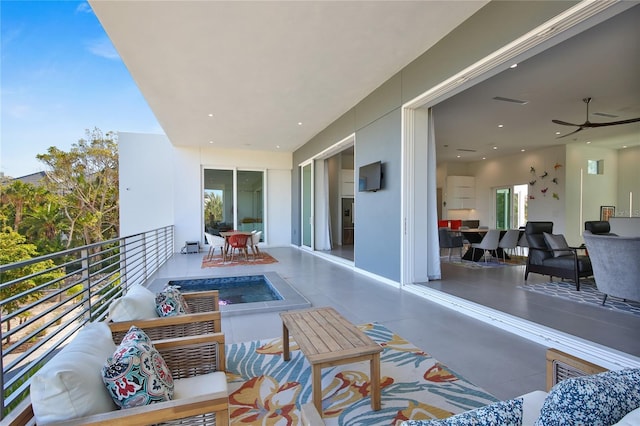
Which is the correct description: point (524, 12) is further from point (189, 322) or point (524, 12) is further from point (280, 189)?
point (280, 189)

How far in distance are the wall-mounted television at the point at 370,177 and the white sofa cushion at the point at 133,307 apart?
3.87 m

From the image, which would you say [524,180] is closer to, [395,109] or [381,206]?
[381,206]

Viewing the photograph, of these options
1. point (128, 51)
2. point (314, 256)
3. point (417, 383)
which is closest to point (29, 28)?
point (128, 51)

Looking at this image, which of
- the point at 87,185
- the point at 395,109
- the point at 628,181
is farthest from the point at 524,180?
the point at 87,185

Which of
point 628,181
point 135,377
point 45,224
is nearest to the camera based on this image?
point 135,377

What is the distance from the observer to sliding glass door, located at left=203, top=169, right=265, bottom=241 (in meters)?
10.1

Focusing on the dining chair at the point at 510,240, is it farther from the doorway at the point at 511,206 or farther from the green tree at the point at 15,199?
the green tree at the point at 15,199

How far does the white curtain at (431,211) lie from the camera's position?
4.73 m

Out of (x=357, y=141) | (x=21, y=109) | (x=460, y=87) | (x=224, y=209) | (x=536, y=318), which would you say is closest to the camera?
(x=536, y=318)

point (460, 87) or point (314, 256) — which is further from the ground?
point (460, 87)

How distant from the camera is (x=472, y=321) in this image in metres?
3.29

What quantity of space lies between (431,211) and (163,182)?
28.1ft

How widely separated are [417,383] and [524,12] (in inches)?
129

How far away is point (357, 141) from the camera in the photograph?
6.10 m
